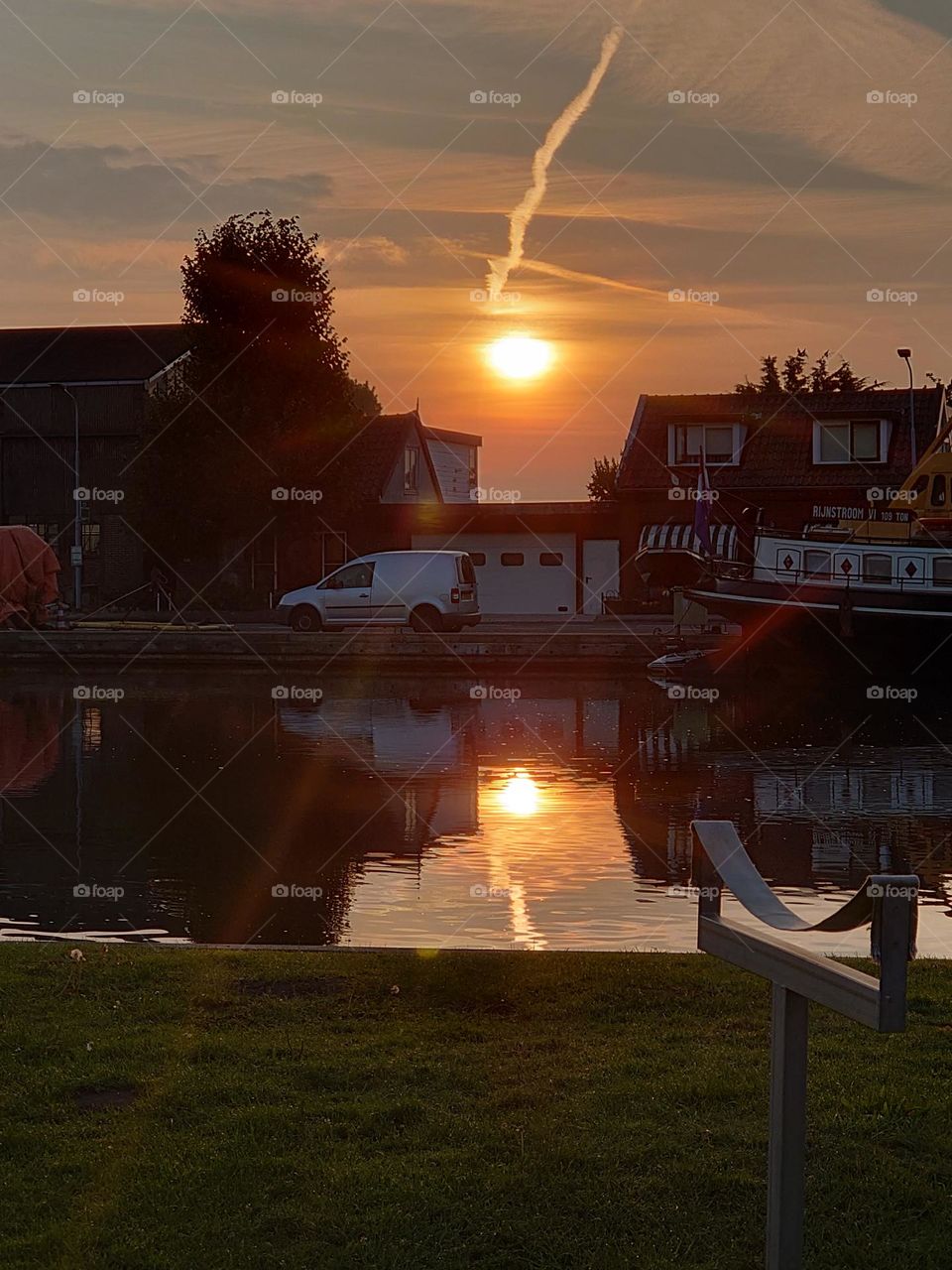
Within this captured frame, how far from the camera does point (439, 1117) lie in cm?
601

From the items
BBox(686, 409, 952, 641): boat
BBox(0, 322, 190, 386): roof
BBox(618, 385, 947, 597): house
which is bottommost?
BBox(686, 409, 952, 641): boat

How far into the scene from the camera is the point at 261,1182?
542 centimetres

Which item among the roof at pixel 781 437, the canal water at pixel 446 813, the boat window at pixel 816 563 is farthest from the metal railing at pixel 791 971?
the roof at pixel 781 437

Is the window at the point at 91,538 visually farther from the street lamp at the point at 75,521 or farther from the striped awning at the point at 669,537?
the striped awning at the point at 669,537

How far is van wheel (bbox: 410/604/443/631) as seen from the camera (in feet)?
132

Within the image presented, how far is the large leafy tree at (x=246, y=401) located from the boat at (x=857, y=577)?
18.6 metres

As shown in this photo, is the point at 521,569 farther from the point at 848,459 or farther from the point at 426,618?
the point at 426,618

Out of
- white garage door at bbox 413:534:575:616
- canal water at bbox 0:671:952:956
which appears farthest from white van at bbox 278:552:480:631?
white garage door at bbox 413:534:575:616

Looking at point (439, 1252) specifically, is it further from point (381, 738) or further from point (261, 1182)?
point (381, 738)

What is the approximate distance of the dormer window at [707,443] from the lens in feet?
169

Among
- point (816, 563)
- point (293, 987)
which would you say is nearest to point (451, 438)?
point (816, 563)

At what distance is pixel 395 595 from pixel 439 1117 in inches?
1368

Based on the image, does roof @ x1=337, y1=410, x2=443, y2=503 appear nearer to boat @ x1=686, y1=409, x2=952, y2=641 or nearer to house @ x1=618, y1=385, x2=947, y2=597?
house @ x1=618, y1=385, x2=947, y2=597

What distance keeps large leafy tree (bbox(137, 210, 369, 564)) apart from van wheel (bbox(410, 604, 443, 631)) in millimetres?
12110
